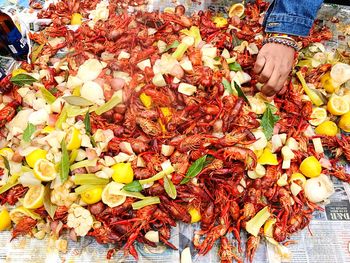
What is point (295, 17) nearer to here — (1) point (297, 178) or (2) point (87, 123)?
(1) point (297, 178)

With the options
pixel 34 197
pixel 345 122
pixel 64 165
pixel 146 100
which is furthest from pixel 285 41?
pixel 34 197

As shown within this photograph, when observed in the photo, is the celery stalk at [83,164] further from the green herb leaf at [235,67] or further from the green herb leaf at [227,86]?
the green herb leaf at [235,67]

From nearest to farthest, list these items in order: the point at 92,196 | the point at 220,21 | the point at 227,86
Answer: the point at 92,196 < the point at 227,86 < the point at 220,21

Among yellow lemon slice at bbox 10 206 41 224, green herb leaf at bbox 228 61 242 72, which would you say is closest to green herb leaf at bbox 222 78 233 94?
green herb leaf at bbox 228 61 242 72

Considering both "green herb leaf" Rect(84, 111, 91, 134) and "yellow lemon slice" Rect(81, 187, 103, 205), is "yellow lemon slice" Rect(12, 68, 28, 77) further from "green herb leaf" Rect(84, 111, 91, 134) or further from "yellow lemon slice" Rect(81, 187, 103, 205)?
"yellow lemon slice" Rect(81, 187, 103, 205)

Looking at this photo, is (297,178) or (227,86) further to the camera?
(227,86)

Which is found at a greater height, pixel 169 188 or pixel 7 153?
pixel 7 153
